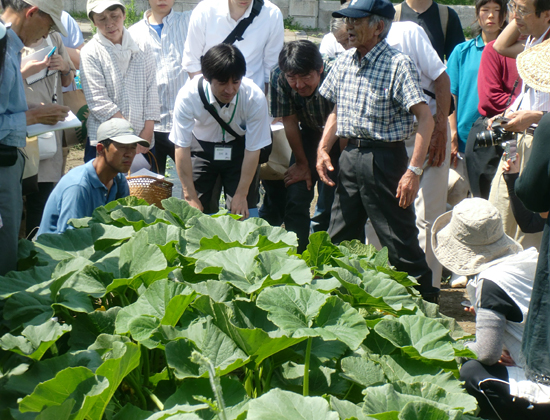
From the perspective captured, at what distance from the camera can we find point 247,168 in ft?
12.8

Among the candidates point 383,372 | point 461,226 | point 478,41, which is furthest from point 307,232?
point 383,372

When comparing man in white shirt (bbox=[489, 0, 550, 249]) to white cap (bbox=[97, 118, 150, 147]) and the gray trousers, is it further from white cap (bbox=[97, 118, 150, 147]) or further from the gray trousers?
the gray trousers

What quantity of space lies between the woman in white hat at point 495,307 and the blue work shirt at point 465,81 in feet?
6.69

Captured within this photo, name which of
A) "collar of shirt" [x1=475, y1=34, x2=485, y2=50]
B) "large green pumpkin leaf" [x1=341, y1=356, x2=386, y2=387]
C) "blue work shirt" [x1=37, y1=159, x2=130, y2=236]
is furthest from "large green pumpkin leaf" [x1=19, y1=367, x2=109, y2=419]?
"collar of shirt" [x1=475, y1=34, x2=485, y2=50]

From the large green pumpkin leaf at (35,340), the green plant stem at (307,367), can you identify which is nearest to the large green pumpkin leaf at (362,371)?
the green plant stem at (307,367)

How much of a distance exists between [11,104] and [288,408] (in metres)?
1.53

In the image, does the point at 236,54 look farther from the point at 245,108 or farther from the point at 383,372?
the point at 383,372

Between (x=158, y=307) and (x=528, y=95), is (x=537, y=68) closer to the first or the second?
(x=528, y=95)

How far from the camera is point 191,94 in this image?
3.80m

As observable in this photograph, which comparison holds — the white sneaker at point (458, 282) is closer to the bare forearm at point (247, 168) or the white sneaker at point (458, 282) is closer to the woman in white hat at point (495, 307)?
the bare forearm at point (247, 168)

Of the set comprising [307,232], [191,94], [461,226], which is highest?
[191,94]

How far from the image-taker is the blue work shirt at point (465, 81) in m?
4.34

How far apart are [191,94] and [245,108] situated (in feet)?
1.05

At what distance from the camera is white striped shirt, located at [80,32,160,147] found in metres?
4.12
